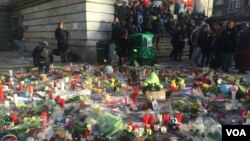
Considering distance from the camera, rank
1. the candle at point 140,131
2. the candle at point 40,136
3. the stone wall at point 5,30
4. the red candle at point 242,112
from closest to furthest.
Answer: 1. the candle at point 40,136
2. the candle at point 140,131
3. the red candle at point 242,112
4. the stone wall at point 5,30

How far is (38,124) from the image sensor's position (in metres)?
5.27

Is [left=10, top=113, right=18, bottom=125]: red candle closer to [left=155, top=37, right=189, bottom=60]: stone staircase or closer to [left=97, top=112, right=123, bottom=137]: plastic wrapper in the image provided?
[left=97, top=112, right=123, bottom=137]: plastic wrapper

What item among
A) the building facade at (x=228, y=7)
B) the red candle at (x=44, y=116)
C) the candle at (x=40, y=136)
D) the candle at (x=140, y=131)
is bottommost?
the candle at (x=40, y=136)

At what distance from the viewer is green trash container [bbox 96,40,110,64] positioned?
46.0 feet

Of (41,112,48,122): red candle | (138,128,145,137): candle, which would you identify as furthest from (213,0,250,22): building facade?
(41,112,48,122): red candle

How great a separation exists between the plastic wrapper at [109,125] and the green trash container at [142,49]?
801cm

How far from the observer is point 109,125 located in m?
5.15

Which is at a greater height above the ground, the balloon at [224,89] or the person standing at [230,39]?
the person standing at [230,39]

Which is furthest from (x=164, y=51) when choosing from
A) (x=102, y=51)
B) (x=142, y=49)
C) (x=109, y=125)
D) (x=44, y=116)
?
(x=109, y=125)

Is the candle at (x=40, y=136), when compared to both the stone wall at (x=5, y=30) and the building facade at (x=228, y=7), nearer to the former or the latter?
the stone wall at (x=5, y=30)

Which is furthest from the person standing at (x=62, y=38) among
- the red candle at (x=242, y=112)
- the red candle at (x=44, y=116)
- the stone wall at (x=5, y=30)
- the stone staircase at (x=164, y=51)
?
the stone wall at (x=5, y=30)

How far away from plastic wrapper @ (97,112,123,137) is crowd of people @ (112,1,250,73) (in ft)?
24.4

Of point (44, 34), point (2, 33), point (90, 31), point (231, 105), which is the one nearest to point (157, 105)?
point (231, 105)

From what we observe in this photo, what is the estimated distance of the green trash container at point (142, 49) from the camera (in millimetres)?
13154
